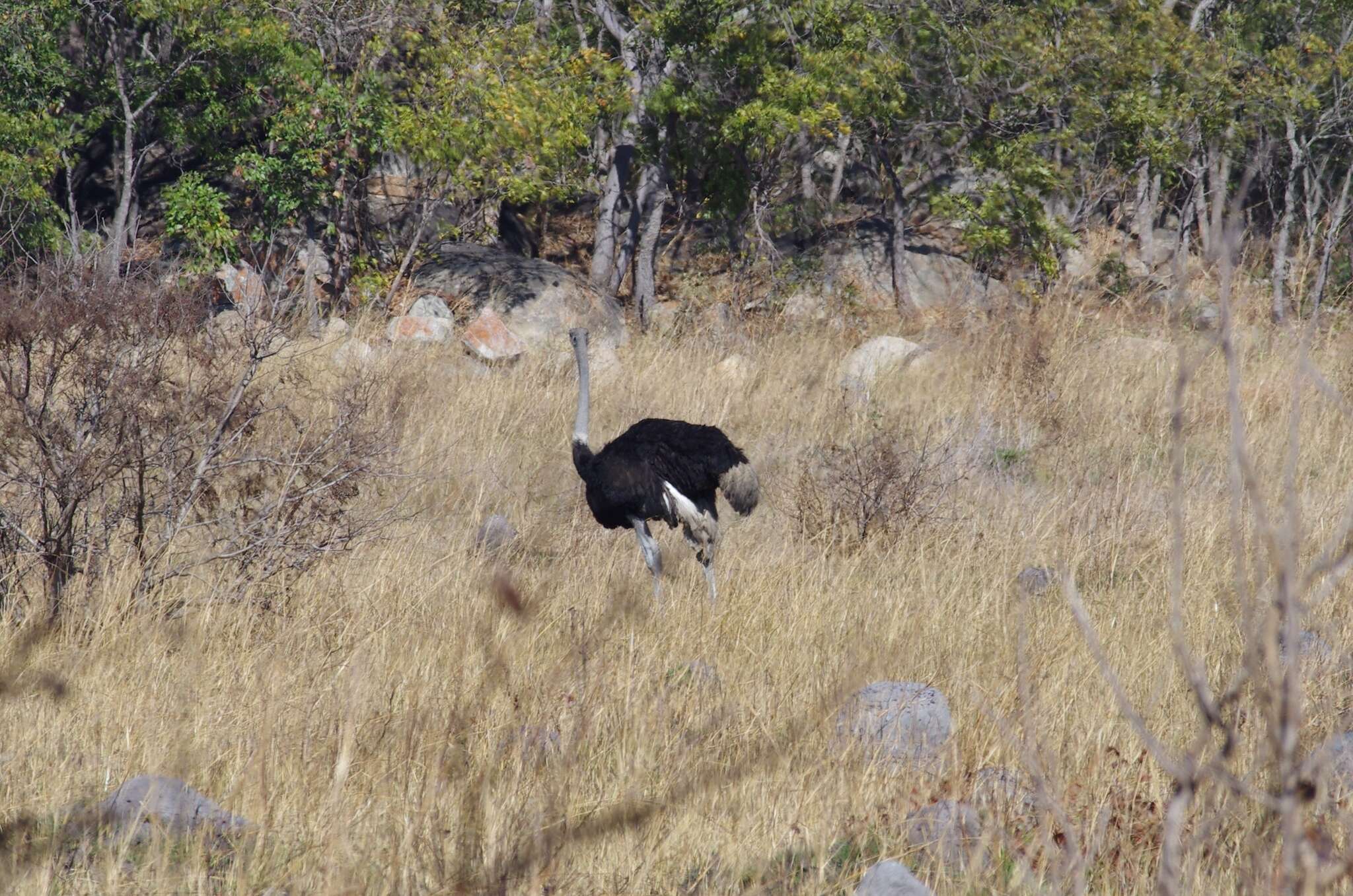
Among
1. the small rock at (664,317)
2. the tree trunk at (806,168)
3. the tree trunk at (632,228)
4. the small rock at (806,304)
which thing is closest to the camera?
the small rock at (664,317)

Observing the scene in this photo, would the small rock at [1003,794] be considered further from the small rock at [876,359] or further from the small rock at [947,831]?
the small rock at [876,359]

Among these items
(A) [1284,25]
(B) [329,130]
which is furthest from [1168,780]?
(A) [1284,25]

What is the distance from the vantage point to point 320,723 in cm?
381

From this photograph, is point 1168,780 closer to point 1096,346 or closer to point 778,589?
point 778,589

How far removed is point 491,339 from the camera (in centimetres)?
1113

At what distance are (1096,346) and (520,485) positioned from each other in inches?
210

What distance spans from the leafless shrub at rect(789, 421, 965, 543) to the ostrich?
54 cm

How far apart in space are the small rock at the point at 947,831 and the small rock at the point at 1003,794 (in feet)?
0.23

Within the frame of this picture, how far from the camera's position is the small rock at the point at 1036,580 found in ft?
18.3

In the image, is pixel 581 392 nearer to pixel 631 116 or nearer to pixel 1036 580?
pixel 1036 580

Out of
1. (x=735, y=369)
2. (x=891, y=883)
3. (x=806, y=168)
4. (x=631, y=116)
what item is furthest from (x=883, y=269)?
(x=891, y=883)

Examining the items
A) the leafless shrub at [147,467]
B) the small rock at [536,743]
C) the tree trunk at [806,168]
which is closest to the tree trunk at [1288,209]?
the tree trunk at [806,168]

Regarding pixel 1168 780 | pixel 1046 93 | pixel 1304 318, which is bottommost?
pixel 1304 318

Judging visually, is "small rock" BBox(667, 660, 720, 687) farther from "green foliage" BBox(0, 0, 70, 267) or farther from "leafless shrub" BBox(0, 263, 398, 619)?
"green foliage" BBox(0, 0, 70, 267)
